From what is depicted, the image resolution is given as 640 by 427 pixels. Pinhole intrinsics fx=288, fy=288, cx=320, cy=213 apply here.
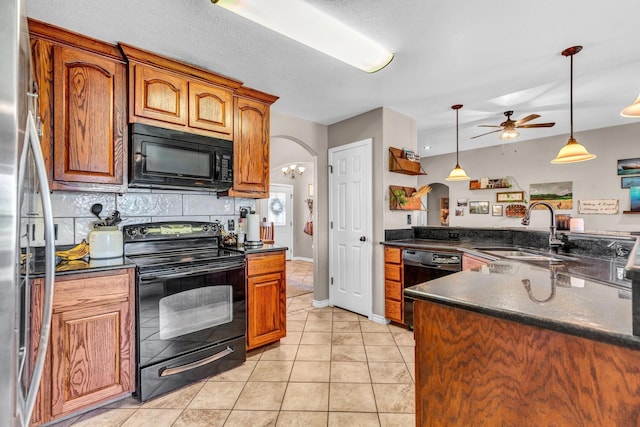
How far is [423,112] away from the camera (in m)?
3.51

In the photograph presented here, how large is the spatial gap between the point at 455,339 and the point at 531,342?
21 cm

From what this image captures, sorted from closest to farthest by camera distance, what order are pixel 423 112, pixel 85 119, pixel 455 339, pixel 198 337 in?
pixel 455 339 < pixel 85 119 < pixel 198 337 < pixel 423 112

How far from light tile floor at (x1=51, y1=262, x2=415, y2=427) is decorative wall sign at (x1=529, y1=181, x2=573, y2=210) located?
13.1 feet

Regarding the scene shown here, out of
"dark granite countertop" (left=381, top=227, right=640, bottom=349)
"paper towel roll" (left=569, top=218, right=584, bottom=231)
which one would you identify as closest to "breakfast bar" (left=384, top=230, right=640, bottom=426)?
"dark granite countertop" (left=381, top=227, right=640, bottom=349)

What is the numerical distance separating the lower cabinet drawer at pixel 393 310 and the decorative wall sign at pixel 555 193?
372cm

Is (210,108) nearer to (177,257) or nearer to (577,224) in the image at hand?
(177,257)

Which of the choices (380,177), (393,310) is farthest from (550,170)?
(393,310)

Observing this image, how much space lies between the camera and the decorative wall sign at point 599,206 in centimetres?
429

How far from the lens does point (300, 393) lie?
1.94m

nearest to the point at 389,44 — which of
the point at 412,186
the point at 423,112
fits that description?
the point at 423,112

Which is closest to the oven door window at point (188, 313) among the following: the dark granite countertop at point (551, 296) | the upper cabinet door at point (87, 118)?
the upper cabinet door at point (87, 118)

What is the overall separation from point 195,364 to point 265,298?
70 centimetres

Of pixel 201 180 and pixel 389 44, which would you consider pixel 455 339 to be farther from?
pixel 201 180

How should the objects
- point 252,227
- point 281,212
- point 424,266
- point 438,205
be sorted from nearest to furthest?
point 252,227 → point 424,266 → point 281,212 → point 438,205
